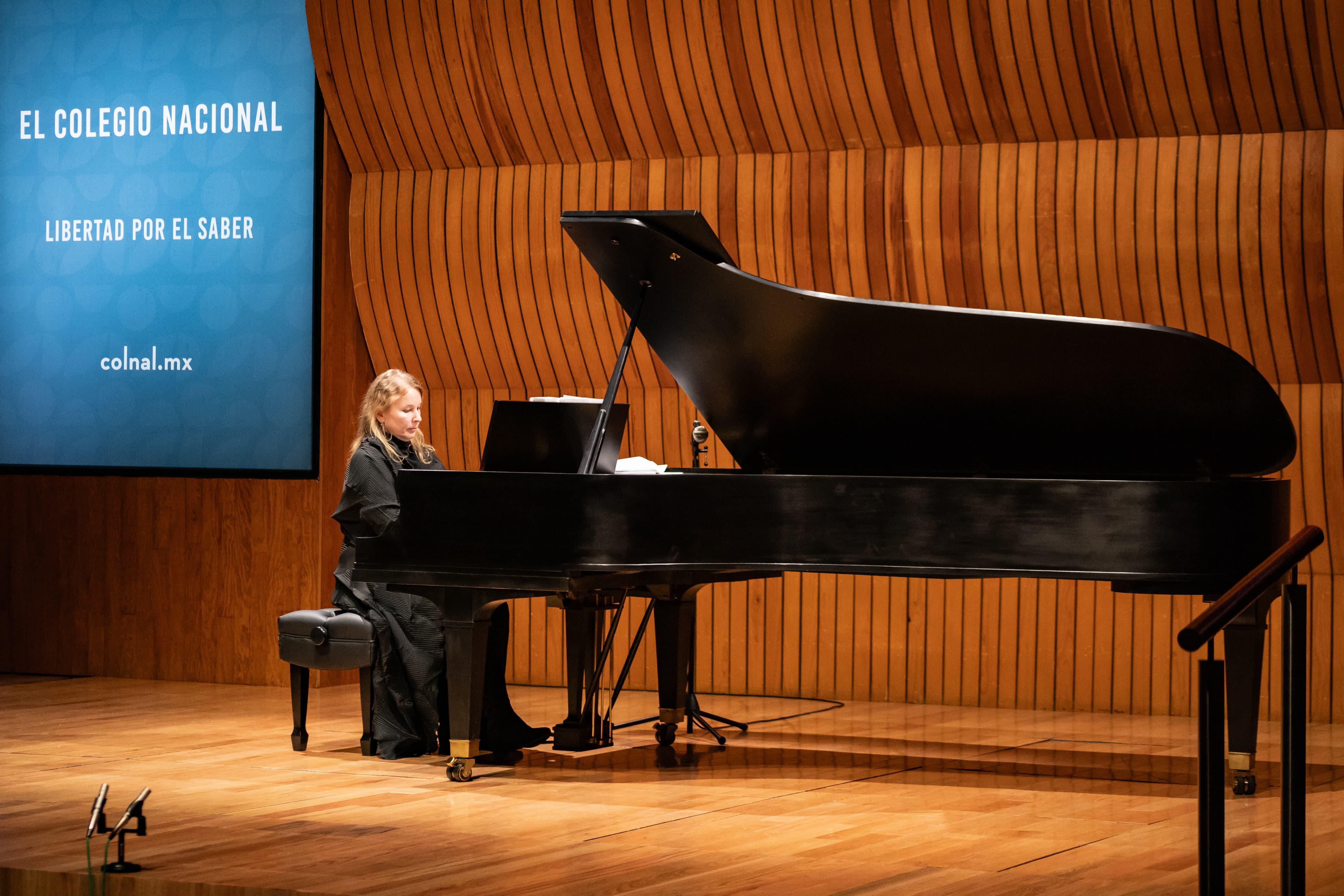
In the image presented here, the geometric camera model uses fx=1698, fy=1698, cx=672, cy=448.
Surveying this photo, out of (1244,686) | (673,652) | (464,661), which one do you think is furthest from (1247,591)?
(673,652)

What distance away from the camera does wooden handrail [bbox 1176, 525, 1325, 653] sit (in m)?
2.52

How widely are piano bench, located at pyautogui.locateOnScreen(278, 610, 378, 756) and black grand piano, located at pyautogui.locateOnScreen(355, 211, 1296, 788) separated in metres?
0.57

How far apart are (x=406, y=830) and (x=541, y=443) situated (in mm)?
1214

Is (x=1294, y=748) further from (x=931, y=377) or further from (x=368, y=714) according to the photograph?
(x=368, y=714)

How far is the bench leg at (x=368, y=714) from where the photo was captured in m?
5.46

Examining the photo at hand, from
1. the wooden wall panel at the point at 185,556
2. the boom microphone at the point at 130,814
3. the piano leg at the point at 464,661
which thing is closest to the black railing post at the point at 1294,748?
the boom microphone at the point at 130,814

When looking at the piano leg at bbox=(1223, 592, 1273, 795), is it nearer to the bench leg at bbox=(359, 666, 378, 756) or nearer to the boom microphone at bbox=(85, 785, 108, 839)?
the bench leg at bbox=(359, 666, 378, 756)

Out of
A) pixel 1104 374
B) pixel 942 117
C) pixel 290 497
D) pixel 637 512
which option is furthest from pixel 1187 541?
pixel 290 497

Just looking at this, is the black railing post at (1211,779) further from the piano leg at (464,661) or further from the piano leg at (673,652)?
the piano leg at (673,652)

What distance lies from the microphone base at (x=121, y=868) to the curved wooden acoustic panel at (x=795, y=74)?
4231 millimetres

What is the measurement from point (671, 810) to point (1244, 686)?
160 cm

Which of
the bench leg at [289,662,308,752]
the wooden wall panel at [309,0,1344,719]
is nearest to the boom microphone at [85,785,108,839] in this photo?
the bench leg at [289,662,308,752]

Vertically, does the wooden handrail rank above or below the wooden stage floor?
above

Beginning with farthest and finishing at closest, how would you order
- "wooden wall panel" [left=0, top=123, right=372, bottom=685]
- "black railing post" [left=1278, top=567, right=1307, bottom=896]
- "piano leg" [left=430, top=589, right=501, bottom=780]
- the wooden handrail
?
"wooden wall panel" [left=0, top=123, right=372, bottom=685], "piano leg" [left=430, top=589, right=501, bottom=780], "black railing post" [left=1278, top=567, right=1307, bottom=896], the wooden handrail
